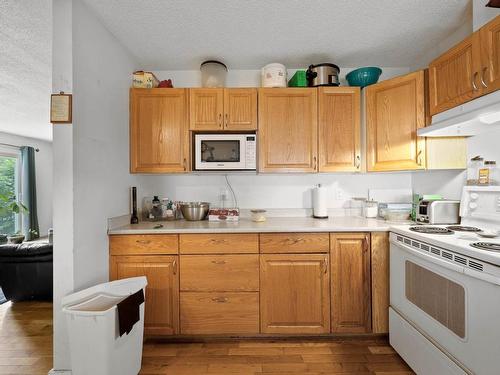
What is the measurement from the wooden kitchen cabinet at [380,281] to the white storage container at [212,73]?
1.90m

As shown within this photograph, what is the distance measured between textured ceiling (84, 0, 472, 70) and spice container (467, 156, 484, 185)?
106cm

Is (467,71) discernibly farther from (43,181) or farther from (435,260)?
(43,181)

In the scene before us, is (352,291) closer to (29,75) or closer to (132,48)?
(132,48)

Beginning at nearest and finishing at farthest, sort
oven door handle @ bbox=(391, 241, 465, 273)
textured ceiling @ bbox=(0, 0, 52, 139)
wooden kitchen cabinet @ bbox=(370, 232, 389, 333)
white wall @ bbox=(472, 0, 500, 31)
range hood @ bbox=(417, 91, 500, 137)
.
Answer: oven door handle @ bbox=(391, 241, 465, 273)
range hood @ bbox=(417, 91, 500, 137)
white wall @ bbox=(472, 0, 500, 31)
textured ceiling @ bbox=(0, 0, 52, 139)
wooden kitchen cabinet @ bbox=(370, 232, 389, 333)

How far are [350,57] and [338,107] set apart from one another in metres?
0.53

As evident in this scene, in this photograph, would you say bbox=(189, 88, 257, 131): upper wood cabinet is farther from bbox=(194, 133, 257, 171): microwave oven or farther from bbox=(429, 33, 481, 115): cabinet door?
bbox=(429, 33, 481, 115): cabinet door

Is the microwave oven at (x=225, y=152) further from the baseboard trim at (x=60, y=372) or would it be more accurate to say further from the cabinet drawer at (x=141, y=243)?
the baseboard trim at (x=60, y=372)

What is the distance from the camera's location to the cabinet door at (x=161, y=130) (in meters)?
2.14

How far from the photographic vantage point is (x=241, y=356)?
1.71 m

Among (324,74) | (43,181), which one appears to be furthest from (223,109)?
(43,181)

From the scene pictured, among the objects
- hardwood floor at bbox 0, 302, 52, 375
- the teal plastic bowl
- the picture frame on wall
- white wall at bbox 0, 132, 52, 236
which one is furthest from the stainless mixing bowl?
white wall at bbox 0, 132, 52, 236

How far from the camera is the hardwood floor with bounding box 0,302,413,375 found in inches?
62.5

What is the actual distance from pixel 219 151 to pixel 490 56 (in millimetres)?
1902

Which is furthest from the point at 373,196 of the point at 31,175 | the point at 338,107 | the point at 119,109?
the point at 31,175
